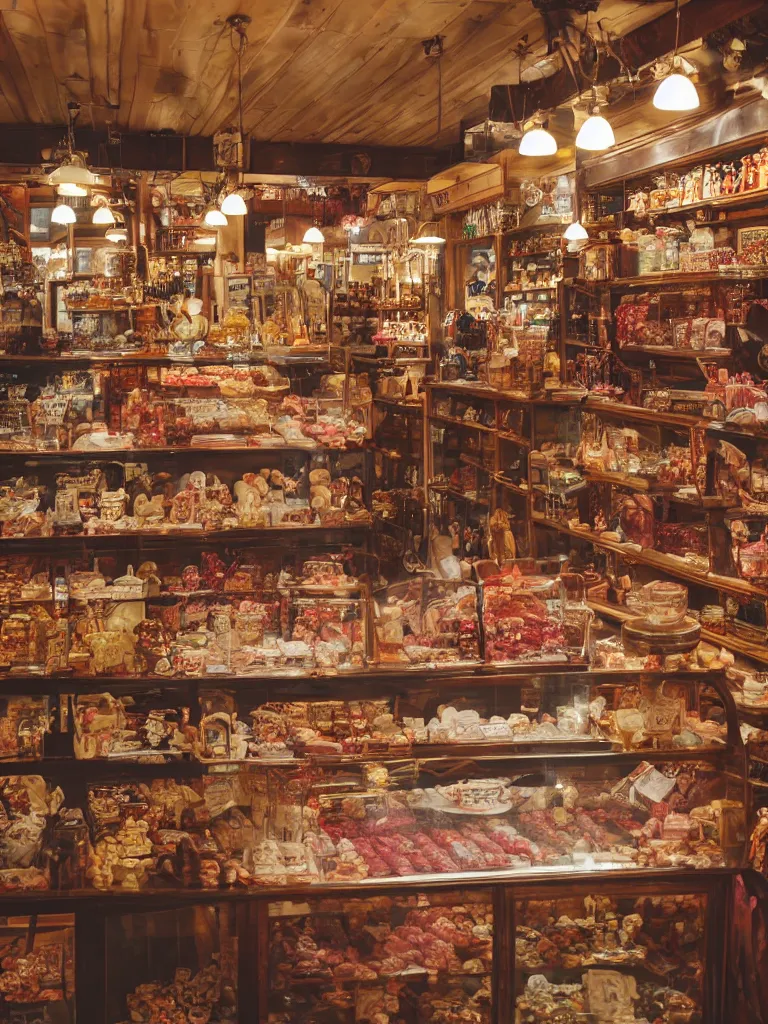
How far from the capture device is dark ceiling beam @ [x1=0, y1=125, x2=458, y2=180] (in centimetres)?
659

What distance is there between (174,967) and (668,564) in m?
2.93

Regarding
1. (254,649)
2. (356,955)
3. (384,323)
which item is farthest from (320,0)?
(384,323)

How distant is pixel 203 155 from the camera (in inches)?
270

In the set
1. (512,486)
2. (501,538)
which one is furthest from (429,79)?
(501,538)

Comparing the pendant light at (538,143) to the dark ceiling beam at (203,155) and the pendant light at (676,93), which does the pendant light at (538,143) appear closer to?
the pendant light at (676,93)

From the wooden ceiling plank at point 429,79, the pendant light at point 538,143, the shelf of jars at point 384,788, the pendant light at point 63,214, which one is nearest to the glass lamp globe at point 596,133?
the pendant light at point 538,143

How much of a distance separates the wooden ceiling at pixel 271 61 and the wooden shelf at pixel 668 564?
2258 mm

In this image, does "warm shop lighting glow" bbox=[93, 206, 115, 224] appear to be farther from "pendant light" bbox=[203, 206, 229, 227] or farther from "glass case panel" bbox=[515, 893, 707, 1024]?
"glass case panel" bbox=[515, 893, 707, 1024]

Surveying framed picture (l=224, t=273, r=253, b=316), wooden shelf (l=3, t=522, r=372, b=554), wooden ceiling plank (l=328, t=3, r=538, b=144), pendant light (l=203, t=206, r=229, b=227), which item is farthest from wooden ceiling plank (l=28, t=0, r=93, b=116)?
wooden shelf (l=3, t=522, r=372, b=554)

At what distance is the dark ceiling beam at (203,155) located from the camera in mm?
6590

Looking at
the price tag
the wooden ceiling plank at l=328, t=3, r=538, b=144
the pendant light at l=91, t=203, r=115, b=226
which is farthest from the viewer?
the pendant light at l=91, t=203, r=115, b=226

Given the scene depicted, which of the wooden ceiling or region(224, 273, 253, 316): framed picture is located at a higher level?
the wooden ceiling

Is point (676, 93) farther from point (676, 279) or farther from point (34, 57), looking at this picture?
point (34, 57)

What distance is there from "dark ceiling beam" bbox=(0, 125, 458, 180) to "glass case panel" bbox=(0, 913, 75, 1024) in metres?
4.74
